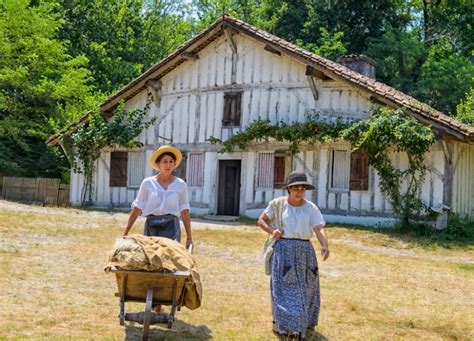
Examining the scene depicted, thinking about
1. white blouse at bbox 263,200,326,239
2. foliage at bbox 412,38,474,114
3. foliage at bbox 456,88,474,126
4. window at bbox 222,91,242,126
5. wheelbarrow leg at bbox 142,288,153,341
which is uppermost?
foliage at bbox 412,38,474,114

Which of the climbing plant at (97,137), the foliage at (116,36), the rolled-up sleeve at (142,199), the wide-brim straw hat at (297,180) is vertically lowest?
the rolled-up sleeve at (142,199)

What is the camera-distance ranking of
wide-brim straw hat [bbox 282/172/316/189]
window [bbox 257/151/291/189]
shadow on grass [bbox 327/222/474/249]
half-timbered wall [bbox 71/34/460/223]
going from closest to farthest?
wide-brim straw hat [bbox 282/172/316/189], shadow on grass [bbox 327/222/474/249], half-timbered wall [bbox 71/34/460/223], window [bbox 257/151/291/189]

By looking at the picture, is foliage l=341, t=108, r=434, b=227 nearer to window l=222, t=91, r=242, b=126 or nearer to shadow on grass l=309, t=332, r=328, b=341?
window l=222, t=91, r=242, b=126

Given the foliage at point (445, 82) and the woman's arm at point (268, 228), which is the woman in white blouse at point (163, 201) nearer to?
the woman's arm at point (268, 228)

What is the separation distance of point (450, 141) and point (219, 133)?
7.34 m

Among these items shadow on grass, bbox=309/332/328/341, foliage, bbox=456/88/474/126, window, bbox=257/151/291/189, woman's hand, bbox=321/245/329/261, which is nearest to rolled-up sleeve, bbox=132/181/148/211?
woman's hand, bbox=321/245/329/261

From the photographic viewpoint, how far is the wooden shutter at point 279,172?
18594mm

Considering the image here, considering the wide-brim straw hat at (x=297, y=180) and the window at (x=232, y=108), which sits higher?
the window at (x=232, y=108)

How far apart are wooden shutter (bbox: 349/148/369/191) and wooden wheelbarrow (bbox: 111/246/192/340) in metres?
12.5

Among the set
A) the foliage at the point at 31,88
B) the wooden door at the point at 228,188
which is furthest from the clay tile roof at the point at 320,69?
the foliage at the point at 31,88

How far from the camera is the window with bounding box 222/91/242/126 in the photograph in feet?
64.3

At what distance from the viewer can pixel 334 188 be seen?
17.7 m

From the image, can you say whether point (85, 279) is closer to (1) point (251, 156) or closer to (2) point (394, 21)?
(1) point (251, 156)

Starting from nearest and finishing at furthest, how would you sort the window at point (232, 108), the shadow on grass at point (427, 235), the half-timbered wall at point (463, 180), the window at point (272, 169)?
the shadow on grass at point (427, 235), the half-timbered wall at point (463, 180), the window at point (272, 169), the window at point (232, 108)
